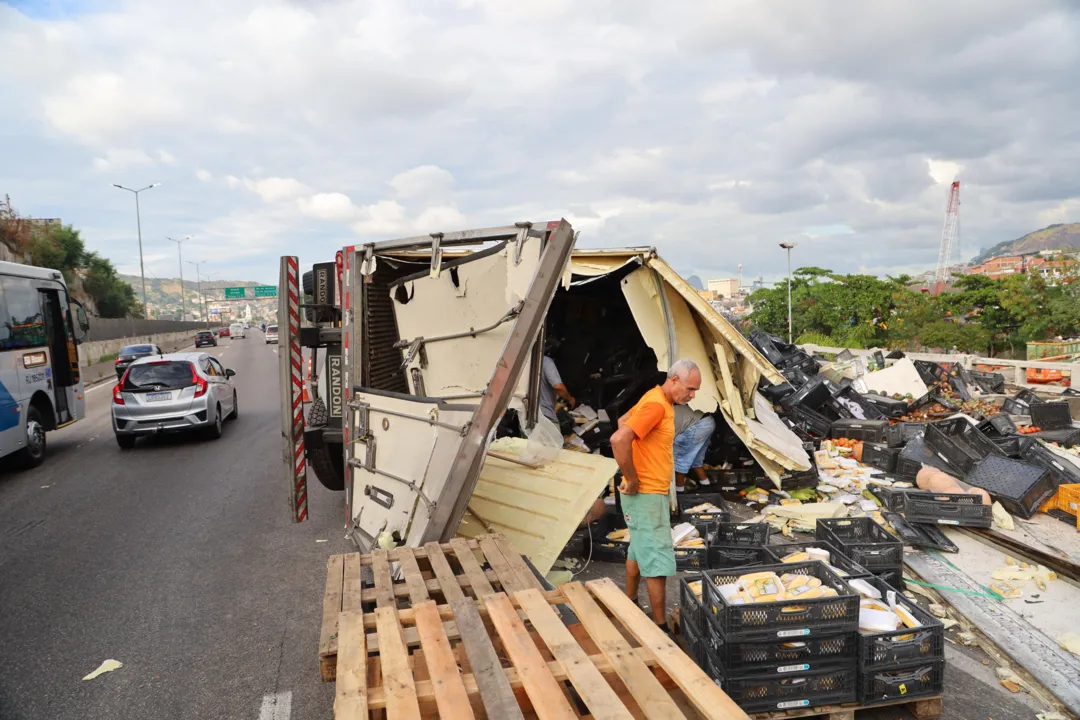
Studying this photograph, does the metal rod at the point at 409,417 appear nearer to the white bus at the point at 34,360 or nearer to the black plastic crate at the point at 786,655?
the black plastic crate at the point at 786,655

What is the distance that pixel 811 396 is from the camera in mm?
10508

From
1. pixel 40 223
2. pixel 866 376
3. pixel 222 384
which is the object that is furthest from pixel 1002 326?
pixel 40 223

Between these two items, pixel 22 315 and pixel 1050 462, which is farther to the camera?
pixel 22 315

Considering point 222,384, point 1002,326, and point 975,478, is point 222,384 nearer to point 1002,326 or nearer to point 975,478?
point 975,478

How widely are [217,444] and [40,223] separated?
45.7 meters

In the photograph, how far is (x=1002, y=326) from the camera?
31109mm

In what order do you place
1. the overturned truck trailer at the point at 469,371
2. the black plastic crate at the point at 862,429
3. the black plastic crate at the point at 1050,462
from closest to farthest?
1. the overturned truck trailer at the point at 469,371
2. the black plastic crate at the point at 1050,462
3. the black plastic crate at the point at 862,429

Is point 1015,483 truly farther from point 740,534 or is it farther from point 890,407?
point 890,407

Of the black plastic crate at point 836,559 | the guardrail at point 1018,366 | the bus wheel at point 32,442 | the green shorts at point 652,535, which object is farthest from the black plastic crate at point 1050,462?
the bus wheel at point 32,442

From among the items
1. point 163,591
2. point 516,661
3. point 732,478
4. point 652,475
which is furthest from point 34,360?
point 516,661

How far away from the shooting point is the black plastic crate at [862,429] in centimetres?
918

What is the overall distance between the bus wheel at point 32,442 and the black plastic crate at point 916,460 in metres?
12.4

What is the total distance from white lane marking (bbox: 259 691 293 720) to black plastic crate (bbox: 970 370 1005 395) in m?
14.2

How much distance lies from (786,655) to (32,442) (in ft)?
37.0
